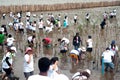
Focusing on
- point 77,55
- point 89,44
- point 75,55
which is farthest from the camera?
point 89,44

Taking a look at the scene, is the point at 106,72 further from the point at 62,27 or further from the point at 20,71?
the point at 62,27

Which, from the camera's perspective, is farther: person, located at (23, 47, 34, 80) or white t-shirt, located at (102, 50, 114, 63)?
white t-shirt, located at (102, 50, 114, 63)

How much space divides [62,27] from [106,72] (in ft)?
42.2

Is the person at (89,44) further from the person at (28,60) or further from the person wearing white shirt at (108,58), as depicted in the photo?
the person at (28,60)

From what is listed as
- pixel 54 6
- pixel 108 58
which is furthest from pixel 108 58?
pixel 54 6

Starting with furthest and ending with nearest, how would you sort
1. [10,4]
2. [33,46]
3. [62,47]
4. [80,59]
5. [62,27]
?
[10,4] → [62,27] → [33,46] → [62,47] → [80,59]

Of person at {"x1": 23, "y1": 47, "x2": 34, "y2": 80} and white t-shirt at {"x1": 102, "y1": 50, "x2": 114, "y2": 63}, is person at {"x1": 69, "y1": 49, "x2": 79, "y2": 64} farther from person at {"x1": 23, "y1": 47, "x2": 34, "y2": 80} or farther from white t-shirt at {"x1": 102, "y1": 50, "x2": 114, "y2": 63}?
person at {"x1": 23, "y1": 47, "x2": 34, "y2": 80}

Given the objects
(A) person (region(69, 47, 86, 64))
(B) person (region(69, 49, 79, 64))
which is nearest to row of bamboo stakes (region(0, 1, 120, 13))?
(A) person (region(69, 47, 86, 64))

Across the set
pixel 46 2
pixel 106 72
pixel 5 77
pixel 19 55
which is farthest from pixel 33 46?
pixel 46 2

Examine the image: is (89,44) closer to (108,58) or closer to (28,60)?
(108,58)

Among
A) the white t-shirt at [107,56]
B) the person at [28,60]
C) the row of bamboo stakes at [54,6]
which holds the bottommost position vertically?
the person at [28,60]

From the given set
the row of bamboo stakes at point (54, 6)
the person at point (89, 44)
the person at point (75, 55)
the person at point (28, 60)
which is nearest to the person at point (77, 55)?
the person at point (75, 55)

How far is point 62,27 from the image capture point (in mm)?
25359

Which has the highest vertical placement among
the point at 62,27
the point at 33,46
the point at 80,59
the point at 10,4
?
the point at 10,4
